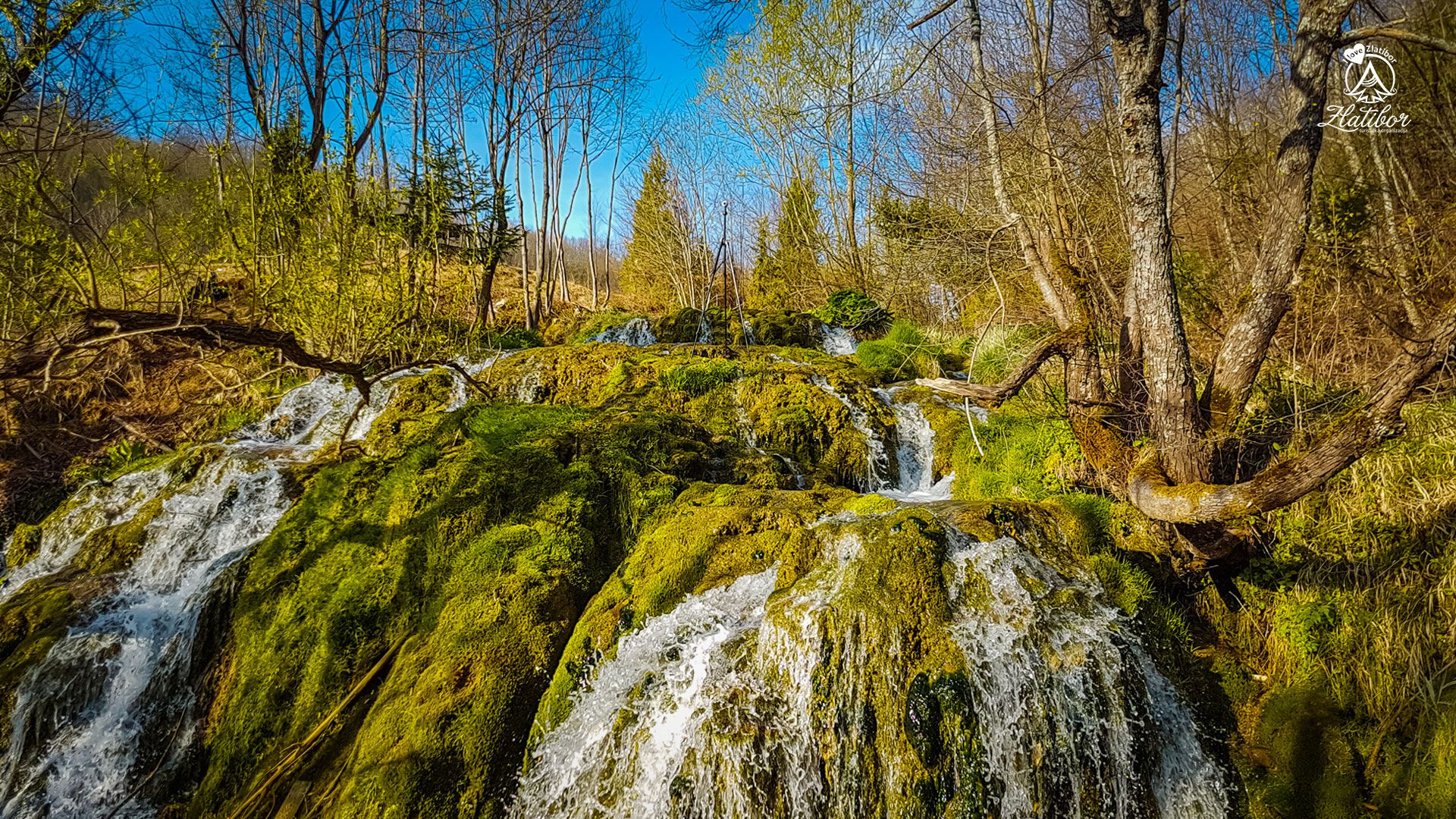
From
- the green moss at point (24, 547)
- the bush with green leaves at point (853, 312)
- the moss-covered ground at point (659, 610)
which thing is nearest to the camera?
the moss-covered ground at point (659, 610)

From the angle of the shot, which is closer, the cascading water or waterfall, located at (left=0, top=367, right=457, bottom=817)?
the cascading water

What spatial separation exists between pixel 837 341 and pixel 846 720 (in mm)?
10063

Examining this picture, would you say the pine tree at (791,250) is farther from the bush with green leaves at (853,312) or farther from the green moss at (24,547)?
the green moss at (24,547)

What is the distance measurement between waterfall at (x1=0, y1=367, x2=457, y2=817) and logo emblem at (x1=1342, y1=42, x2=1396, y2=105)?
10920mm

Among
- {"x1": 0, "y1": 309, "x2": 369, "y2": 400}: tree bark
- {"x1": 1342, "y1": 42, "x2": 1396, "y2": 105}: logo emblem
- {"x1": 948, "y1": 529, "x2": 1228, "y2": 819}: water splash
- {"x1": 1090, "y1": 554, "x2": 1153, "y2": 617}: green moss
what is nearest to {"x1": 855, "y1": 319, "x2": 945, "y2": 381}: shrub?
{"x1": 1090, "y1": 554, "x2": 1153, "y2": 617}: green moss

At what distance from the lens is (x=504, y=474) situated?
12.8ft

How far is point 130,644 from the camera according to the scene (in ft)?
10.9

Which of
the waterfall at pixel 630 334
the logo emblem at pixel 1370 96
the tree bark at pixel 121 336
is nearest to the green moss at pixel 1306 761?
the tree bark at pixel 121 336

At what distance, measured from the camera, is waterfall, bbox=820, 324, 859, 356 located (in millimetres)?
11734

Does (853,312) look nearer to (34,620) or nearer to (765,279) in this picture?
(765,279)

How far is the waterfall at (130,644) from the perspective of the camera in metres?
2.91

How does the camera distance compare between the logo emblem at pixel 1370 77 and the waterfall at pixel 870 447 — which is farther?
the logo emblem at pixel 1370 77

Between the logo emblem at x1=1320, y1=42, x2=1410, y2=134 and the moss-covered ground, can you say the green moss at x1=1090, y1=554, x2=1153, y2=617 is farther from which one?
the logo emblem at x1=1320, y1=42, x2=1410, y2=134

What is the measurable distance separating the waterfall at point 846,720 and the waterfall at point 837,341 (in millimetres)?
9027
